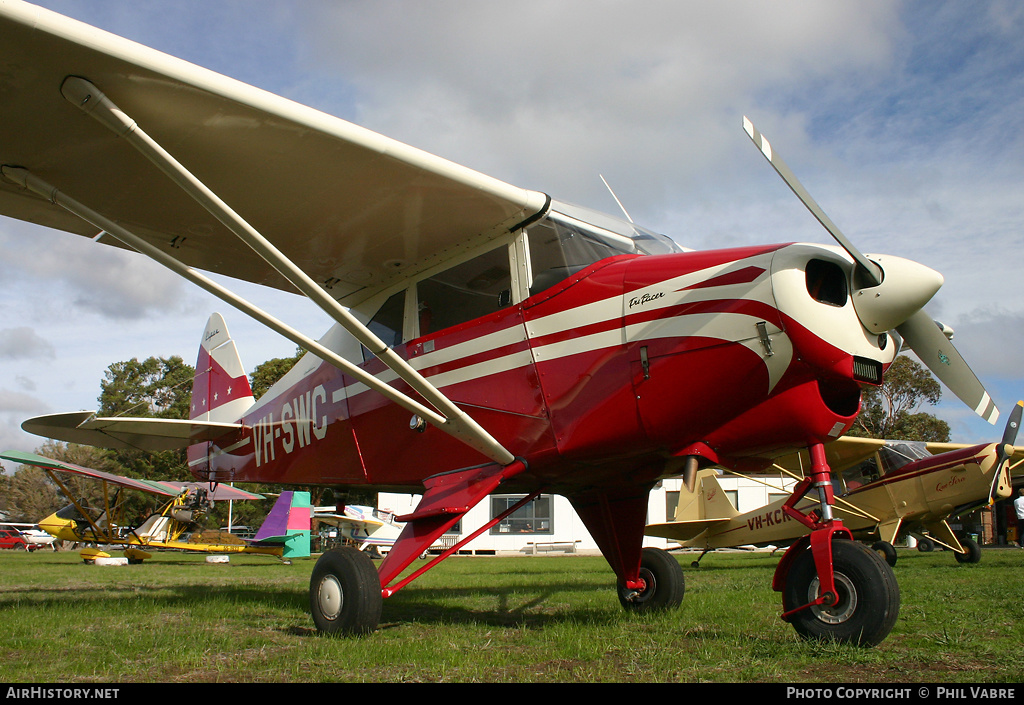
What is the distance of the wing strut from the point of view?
3834 millimetres

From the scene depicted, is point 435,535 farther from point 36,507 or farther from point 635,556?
point 36,507

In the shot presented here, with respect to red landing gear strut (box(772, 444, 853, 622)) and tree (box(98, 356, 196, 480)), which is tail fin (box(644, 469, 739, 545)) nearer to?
red landing gear strut (box(772, 444, 853, 622))

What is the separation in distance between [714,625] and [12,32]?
18.1 feet

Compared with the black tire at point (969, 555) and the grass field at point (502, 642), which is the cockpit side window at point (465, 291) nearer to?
the grass field at point (502, 642)

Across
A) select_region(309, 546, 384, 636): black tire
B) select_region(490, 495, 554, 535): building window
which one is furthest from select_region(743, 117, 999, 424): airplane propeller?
select_region(490, 495, 554, 535): building window

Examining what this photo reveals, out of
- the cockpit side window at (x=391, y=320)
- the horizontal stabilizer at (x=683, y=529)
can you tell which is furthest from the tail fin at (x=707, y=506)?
the cockpit side window at (x=391, y=320)

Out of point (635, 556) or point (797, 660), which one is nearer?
point (797, 660)

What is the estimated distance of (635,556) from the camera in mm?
6094

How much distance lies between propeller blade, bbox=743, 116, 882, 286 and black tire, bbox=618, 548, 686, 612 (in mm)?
3348

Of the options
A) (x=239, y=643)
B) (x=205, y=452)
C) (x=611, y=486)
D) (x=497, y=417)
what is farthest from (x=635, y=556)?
(x=205, y=452)

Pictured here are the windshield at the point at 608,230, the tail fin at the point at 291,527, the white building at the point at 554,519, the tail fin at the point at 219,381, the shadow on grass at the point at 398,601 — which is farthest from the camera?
the white building at the point at 554,519

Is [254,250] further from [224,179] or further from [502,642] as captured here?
[502,642]

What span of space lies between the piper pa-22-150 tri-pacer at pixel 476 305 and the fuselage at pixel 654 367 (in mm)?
14

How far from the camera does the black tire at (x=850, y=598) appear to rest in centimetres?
343
